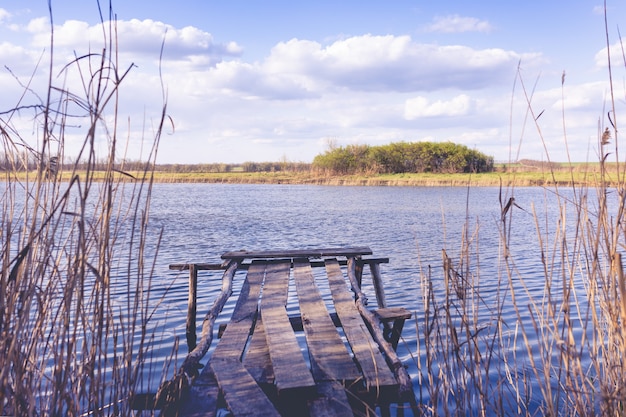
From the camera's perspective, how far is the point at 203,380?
3.14 meters

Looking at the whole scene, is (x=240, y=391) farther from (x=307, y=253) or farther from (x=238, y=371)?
(x=307, y=253)

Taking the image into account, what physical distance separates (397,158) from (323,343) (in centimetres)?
4713

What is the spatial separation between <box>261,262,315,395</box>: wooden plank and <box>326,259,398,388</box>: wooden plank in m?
0.36

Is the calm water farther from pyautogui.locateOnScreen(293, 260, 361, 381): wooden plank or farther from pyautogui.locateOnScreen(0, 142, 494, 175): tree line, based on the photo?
pyautogui.locateOnScreen(0, 142, 494, 175): tree line

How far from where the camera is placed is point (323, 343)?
384 centimetres

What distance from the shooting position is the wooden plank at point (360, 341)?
315 cm

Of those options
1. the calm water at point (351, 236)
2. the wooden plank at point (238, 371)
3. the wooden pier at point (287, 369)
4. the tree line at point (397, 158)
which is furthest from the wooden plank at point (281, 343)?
the tree line at point (397, 158)

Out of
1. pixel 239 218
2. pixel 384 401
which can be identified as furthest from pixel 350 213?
pixel 384 401

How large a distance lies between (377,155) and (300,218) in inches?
1244

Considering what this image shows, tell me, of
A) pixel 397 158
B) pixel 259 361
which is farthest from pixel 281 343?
pixel 397 158

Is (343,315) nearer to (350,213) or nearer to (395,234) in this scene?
(395,234)

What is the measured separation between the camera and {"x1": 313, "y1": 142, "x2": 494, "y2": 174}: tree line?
49.0 meters

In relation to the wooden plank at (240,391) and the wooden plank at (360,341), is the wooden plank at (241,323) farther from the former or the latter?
the wooden plank at (360,341)

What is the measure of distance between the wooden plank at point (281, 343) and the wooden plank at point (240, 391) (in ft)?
0.44
